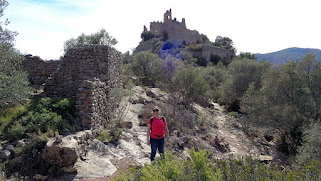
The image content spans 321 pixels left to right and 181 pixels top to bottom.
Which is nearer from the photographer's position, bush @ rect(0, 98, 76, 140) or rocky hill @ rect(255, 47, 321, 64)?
bush @ rect(0, 98, 76, 140)

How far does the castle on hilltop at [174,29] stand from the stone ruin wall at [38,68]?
158ft

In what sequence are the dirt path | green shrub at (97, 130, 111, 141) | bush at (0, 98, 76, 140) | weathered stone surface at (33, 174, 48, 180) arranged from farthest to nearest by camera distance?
green shrub at (97, 130, 111, 141) → the dirt path → bush at (0, 98, 76, 140) → weathered stone surface at (33, 174, 48, 180)

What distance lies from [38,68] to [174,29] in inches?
1994

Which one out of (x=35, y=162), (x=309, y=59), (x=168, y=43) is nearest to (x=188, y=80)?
(x=309, y=59)

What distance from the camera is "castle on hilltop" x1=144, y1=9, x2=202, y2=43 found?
192ft

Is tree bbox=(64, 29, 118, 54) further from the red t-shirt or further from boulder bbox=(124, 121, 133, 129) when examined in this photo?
the red t-shirt

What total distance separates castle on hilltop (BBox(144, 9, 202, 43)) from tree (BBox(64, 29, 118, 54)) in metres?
39.2

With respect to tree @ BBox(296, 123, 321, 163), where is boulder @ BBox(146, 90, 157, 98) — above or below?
above

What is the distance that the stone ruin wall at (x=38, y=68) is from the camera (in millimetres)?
11281

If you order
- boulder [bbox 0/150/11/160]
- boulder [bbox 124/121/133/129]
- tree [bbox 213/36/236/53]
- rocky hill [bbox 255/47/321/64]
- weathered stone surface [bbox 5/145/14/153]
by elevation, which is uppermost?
tree [bbox 213/36/236/53]

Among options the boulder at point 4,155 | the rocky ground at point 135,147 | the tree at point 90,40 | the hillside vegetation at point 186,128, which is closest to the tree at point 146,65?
the hillside vegetation at point 186,128

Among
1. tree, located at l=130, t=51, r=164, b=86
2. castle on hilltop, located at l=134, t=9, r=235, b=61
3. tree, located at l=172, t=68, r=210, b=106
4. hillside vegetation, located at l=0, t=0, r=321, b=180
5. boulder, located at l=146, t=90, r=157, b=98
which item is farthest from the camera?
castle on hilltop, located at l=134, t=9, r=235, b=61

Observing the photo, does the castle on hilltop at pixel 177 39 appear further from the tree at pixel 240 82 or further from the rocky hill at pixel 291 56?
the tree at pixel 240 82

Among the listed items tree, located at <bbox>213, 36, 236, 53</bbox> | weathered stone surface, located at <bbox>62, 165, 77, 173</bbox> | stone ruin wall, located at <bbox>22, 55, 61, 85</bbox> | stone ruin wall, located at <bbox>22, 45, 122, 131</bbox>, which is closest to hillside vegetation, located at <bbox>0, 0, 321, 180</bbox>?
weathered stone surface, located at <bbox>62, 165, 77, 173</bbox>
